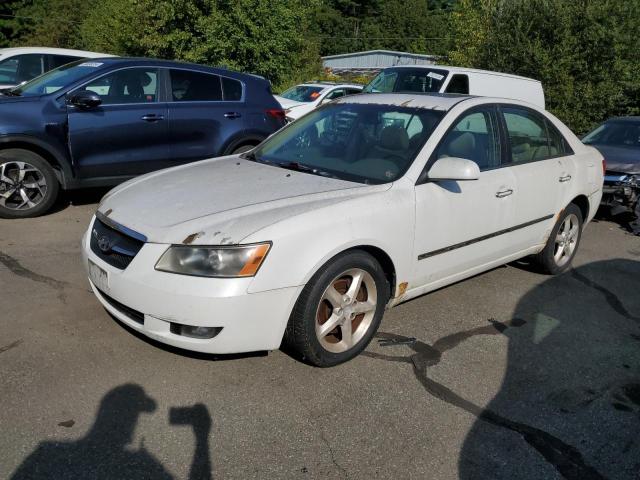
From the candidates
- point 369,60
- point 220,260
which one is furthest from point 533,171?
point 369,60

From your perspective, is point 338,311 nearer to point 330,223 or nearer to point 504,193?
point 330,223

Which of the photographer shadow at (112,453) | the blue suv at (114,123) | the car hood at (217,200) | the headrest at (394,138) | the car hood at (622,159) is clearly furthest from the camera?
the car hood at (622,159)

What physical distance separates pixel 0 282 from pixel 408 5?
7586 cm

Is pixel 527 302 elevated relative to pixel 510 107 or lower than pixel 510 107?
lower

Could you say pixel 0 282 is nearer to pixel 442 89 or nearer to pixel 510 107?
pixel 510 107

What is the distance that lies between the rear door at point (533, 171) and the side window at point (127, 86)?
4.19 m

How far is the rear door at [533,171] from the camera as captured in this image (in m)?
4.69

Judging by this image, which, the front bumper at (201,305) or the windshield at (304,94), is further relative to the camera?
the windshield at (304,94)

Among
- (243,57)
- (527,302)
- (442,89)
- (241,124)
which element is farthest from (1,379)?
(243,57)

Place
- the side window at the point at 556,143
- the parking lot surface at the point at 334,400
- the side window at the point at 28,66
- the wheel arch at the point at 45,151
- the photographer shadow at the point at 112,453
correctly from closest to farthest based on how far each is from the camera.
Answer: the photographer shadow at the point at 112,453, the parking lot surface at the point at 334,400, the side window at the point at 556,143, the wheel arch at the point at 45,151, the side window at the point at 28,66

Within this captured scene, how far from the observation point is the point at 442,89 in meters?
10.4

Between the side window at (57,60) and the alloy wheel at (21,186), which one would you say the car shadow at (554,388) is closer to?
the alloy wheel at (21,186)

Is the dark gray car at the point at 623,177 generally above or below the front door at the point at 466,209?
below

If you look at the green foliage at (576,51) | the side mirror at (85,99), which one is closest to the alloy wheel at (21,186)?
the side mirror at (85,99)
